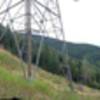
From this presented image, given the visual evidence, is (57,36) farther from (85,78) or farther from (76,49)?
(76,49)

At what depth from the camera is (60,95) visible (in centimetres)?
1327

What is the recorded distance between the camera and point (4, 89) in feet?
38.9

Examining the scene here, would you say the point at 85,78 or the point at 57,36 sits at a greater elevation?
the point at 57,36

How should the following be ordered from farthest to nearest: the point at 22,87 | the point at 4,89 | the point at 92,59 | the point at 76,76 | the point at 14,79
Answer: the point at 92,59 < the point at 76,76 < the point at 14,79 < the point at 22,87 < the point at 4,89

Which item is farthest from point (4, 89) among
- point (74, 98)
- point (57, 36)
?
point (57, 36)

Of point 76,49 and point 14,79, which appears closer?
point 14,79

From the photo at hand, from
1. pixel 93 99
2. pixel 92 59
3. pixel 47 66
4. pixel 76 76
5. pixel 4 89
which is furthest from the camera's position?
pixel 92 59

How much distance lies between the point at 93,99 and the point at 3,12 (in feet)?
13.0

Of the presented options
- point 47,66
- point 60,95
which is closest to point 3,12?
point 60,95

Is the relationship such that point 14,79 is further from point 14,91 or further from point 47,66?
point 47,66

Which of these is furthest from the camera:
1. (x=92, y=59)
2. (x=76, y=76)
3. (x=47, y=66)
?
(x=92, y=59)

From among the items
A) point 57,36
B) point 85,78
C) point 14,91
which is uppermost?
point 57,36

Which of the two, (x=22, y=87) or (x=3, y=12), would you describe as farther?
(x=3, y=12)

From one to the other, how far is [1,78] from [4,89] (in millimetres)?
1492
